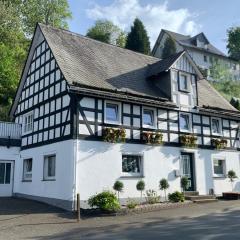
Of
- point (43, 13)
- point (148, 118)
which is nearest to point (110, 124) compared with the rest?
point (148, 118)

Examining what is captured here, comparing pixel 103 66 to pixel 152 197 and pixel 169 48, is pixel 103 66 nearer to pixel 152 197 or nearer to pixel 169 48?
pixel 152 197

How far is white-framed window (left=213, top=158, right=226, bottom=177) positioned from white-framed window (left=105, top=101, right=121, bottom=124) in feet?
27.0

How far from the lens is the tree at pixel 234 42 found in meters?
74.4

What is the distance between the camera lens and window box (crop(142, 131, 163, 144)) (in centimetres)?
2000

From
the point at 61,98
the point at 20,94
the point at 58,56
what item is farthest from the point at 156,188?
the point at 20,94

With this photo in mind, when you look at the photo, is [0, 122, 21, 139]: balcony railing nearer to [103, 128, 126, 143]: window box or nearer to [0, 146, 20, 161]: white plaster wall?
[0, 146, 20, 161]: white plaster wall

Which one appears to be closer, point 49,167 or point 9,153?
point 49,167

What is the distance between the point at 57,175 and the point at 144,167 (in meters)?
4.86

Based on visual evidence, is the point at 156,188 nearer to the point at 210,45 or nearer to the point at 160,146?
the point at 160,146

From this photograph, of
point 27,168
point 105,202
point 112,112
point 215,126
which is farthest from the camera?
point 215,126

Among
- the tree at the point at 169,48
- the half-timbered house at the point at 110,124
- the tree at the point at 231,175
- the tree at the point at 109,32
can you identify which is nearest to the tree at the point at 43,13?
the tree at the point at 109,32

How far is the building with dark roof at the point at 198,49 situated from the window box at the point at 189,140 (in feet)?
144

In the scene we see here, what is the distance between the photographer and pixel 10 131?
24.3 metres

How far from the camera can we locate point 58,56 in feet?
66.4
